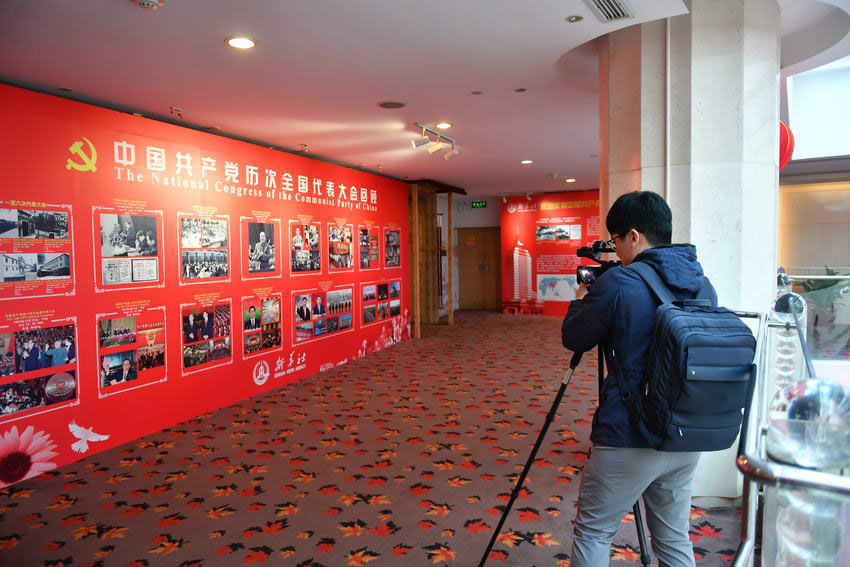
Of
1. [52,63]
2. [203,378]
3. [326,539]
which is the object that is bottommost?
[326,539]

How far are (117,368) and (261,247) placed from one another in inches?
81.2

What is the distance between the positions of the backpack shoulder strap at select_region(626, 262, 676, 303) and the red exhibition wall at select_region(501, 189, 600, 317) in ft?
34.8

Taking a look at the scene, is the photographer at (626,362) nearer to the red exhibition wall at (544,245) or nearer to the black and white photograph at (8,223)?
the black and white photograph at (8,223)

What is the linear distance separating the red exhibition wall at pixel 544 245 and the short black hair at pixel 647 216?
10.5 m

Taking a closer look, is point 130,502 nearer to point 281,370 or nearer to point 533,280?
point 281,370

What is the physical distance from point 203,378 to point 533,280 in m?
8.66

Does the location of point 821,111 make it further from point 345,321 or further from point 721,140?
point 345,321

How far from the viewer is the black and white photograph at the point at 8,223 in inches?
147

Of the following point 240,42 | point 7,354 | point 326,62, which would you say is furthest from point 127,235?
point 326,62

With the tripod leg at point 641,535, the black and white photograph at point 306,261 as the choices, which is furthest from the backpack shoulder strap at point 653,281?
the black and white photograph at point 306,261

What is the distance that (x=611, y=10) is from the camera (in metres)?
2.98

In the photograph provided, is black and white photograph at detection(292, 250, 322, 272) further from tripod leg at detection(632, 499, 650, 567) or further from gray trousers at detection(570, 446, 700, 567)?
gray trousers at detection(570, 446, 700, 567)

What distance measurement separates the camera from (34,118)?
12.9 feet

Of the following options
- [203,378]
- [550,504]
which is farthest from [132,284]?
A: [550,504]
